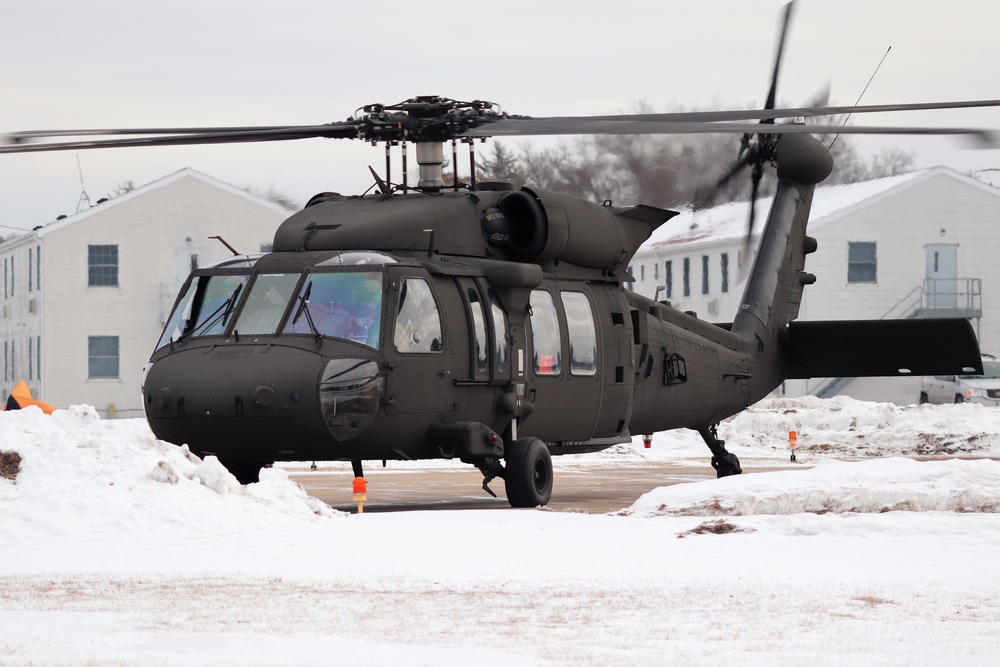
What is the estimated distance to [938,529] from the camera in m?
13.2

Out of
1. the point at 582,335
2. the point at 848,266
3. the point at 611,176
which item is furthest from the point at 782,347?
the point at 848,266

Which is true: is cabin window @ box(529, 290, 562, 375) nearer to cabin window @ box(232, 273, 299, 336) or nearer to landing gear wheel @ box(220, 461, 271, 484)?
cabin window @ box(232, 273, 299, 336)

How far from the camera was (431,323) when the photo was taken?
52.7ft

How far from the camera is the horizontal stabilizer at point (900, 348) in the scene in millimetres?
21125

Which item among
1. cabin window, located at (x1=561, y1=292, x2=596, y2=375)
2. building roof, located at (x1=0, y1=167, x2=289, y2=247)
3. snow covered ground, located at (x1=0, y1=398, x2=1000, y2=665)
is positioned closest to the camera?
snow covered ground, located at (x1=0, y1=398, x2=1000, y2=665)

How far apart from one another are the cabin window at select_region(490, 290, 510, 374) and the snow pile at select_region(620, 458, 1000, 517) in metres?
2.31

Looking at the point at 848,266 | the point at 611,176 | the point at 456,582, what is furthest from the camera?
the point at 848,266

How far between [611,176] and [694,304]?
2201 centimetres

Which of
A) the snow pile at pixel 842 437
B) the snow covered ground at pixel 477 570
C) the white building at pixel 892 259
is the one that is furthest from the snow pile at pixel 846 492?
the white building at pixel 892 259

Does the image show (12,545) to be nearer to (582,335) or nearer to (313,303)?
(313,303)

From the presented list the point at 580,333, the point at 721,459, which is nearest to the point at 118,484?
the point at 580,333

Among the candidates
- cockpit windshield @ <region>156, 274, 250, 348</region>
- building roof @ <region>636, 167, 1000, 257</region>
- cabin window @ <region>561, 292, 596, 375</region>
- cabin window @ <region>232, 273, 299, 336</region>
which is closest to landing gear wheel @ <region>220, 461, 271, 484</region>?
cockpit windshield @ <region>156, 274, 250, 348</region>

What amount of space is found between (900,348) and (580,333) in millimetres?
5570

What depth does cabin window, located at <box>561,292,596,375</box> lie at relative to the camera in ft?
59.1
